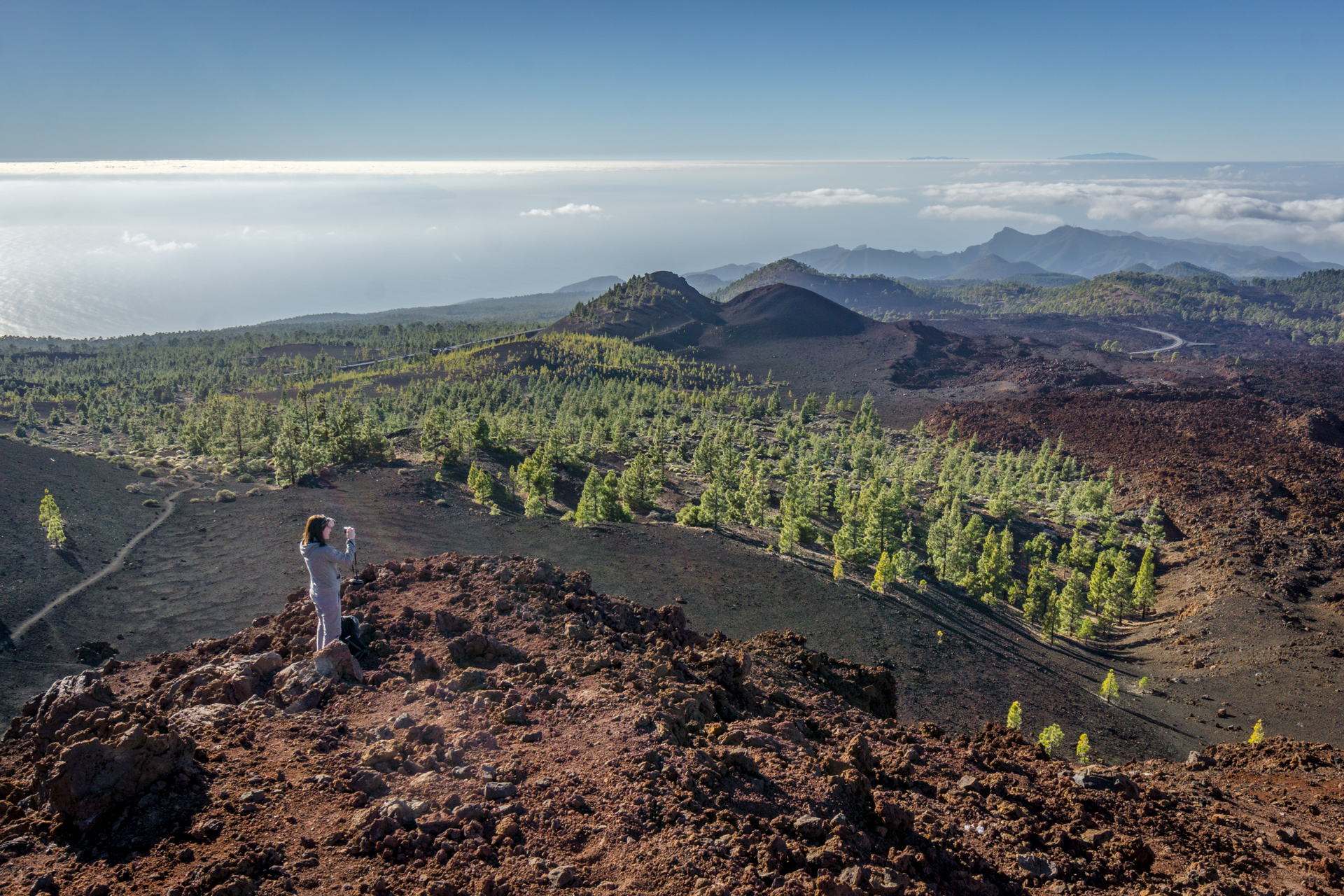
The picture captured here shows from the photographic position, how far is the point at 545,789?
6223 mm

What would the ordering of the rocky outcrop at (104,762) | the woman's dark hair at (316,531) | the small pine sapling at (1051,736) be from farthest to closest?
the small pine sapling at (1051,736) < the woman's dark hair at (316,531) < the rocky outcrop at (104,762)

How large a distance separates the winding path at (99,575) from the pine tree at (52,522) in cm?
211

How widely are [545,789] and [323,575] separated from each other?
428cm

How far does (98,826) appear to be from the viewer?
547 cm

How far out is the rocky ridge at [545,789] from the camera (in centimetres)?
525

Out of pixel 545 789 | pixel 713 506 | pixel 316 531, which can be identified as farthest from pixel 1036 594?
pixel 316 531

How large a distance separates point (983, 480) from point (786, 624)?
3437 cm

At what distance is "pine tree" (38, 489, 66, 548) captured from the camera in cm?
2702

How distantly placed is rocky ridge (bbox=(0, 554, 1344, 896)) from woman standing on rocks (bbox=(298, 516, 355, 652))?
1.74 ft

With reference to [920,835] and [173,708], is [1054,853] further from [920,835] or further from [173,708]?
[173,708]

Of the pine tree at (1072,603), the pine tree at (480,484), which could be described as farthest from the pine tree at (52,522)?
the pine tree at (1072,603)

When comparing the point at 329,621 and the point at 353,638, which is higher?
the point at 329,621

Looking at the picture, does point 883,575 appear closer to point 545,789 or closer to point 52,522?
point 545,789

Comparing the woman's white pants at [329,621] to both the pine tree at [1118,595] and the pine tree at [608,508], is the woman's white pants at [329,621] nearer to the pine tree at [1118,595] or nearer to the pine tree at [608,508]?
the pine tree at [608,508]
